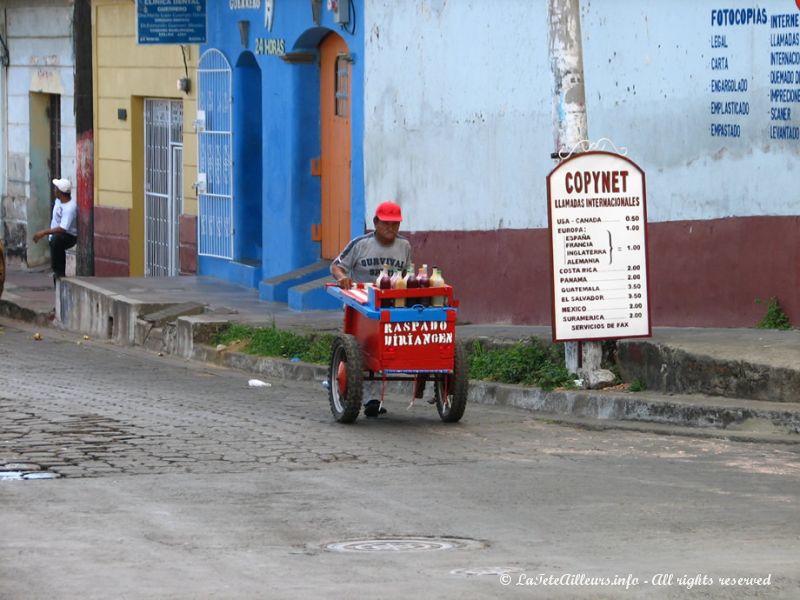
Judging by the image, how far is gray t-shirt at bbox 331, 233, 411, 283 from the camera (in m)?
12.4

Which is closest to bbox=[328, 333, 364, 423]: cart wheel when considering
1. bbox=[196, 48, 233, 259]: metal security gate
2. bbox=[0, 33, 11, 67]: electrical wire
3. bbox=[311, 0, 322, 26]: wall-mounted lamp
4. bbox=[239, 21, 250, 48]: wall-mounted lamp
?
bbox=[311, 0, 322, 26]: wall-mounted lamp

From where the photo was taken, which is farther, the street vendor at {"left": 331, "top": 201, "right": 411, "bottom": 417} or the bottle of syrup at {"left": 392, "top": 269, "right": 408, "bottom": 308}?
the street vendor at {"left": 331, "top": 201, "right": 411, "bottom": 417}

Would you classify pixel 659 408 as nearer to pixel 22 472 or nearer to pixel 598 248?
pixel 598 248

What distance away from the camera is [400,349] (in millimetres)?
11617

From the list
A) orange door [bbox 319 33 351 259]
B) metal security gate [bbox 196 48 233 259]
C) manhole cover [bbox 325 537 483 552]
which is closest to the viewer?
Answer: manhole cover [bbox 325 537 483 552]

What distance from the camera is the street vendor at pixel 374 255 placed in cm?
1233

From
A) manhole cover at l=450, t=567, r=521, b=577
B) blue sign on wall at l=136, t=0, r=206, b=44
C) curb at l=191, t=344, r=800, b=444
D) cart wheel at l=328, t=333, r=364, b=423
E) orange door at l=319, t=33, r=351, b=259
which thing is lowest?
manhole cover at l=450, t=567, r=521, b=577

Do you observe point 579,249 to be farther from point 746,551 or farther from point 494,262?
point 746,551

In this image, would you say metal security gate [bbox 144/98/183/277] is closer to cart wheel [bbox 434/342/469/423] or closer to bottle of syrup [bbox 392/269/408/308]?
cart wheel [bbox 434/342/469/423]

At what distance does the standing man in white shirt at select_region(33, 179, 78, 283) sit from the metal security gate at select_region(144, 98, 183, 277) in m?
1.35

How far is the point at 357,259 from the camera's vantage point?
12.4 m

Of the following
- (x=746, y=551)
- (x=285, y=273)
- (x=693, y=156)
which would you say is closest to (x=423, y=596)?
(x=746, y=551)

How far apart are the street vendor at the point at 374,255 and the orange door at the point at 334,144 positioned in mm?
6707

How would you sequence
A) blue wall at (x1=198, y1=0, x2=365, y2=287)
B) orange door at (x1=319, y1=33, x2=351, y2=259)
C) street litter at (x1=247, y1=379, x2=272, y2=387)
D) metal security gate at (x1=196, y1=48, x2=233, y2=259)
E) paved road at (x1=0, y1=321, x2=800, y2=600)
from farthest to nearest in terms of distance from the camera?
metal security gate at (x1=196, y1=48, x2=233, y2=259), orange door at (x1=319, y1=33, x2=351, y2=259), blue wall at (x1=198, y1=0, x2=365, y2=287), street litter at (x1=247, y1=379, x2=272, y2=387), paved road at (x1=0, y1=321, x2=800, y2=600)
